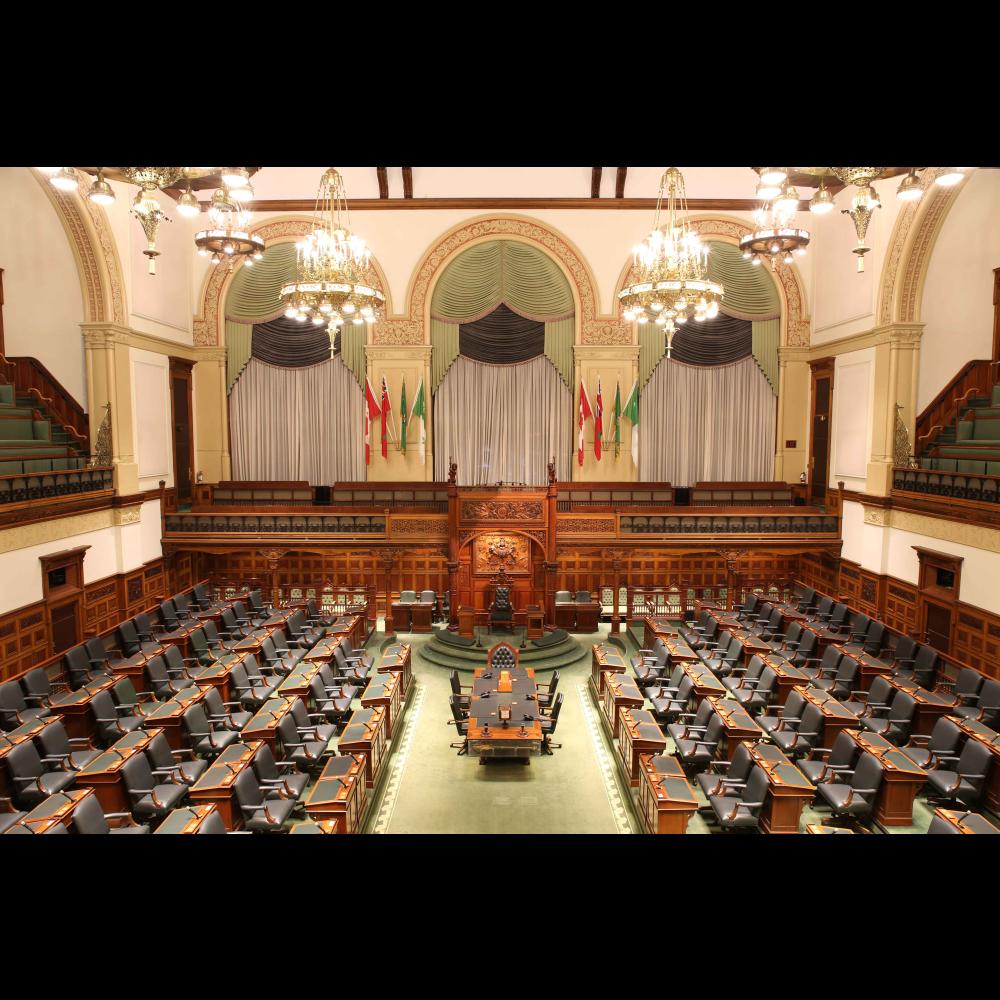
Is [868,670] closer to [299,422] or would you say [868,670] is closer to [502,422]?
[502,422]

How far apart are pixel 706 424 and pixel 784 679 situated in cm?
961

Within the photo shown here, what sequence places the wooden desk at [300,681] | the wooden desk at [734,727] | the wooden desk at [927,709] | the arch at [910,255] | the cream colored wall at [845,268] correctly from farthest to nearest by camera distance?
the cream colored wall at [845,268] < the arch at [910,255] < the wooden desk at [300,681] < the wooden desk at [927,709] < the wooden desk at [734,727]

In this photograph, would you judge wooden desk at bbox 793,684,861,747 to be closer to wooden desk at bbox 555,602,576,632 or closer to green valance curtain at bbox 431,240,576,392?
wooden desk at bbox 555,602,576,632

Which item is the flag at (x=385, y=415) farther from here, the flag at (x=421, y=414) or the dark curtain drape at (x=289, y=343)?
the dark curtain drape at (x=289, y=343)

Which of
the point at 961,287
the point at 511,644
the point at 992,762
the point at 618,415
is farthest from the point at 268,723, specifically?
the point at 961,287

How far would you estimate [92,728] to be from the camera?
849cm

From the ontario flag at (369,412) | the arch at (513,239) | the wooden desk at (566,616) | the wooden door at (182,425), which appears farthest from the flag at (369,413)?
the wooden desk at (566,616)

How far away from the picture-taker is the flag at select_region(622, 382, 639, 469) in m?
17.1

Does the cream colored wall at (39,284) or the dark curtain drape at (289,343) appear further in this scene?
the dark curtain drape at (289,343)

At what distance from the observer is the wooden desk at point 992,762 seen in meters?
7.16

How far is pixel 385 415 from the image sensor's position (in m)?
17.2

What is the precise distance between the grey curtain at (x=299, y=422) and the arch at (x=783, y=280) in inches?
292

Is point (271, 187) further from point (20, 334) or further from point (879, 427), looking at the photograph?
point (879, 427)

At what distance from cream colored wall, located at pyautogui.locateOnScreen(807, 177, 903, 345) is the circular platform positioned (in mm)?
8766
